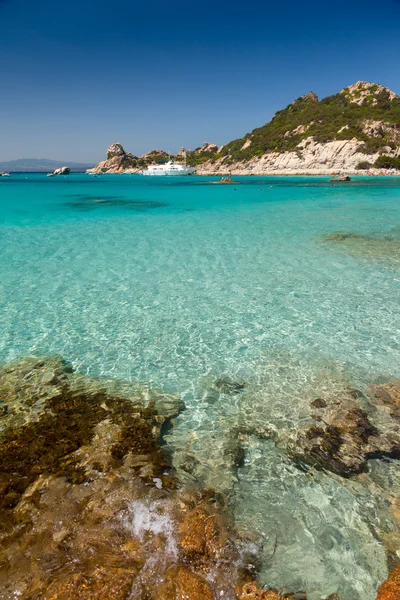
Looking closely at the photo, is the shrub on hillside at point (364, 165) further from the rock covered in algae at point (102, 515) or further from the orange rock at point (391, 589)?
the orange rock at point (391, 589)

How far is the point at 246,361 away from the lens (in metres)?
8.08

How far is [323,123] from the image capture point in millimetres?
128625

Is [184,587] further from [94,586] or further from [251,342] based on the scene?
[251,342]

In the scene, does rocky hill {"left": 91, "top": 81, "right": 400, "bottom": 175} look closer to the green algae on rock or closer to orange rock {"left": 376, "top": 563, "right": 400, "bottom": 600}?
the green algae on rock

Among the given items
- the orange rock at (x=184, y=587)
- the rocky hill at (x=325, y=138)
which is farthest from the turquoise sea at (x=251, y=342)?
the rocky hill at (x=325, y=138)

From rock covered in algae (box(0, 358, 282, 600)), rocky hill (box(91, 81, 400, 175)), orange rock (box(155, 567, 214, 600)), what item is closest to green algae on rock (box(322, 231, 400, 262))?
rock covered in algae (box(0, 358, 282, 600))

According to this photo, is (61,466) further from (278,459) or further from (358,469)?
(358,469)

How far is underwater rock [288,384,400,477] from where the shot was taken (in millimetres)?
5232

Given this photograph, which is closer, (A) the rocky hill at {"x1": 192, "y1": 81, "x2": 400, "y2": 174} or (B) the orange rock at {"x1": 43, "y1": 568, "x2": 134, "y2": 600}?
(B) the orange rock at {"x1": 43, "y1": 568, "x2": 134, "y2": 600}

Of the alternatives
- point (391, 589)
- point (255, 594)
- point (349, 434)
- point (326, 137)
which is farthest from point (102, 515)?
point (326, 137)

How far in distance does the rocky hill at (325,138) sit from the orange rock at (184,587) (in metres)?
119

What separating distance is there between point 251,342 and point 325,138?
12317 centimetres

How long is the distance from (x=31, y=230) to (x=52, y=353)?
64.1ft

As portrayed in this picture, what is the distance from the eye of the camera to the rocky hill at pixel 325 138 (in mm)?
105125
